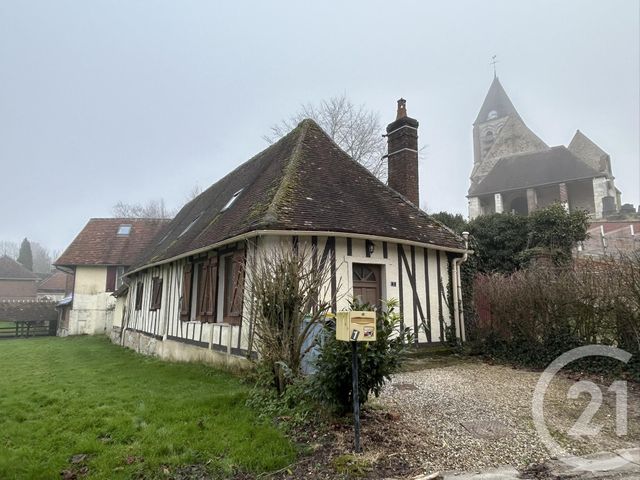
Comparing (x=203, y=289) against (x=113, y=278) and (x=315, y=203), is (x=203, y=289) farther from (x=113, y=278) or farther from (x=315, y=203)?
(x=113, y=278)

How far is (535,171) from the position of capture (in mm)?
32062

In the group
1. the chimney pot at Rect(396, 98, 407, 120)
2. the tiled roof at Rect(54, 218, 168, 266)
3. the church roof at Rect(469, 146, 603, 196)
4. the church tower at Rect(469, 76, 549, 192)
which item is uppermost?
the church tower at Rect(469, 76, 549, 192)

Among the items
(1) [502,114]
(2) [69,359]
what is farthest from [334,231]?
(1) [502,114]

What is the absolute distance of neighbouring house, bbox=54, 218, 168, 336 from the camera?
20.9 meters

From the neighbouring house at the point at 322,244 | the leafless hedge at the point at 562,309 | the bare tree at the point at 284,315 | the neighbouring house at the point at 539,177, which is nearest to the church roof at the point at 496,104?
the neighbouring house at the point at 539,177

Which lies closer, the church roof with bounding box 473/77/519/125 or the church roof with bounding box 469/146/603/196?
the church roof with bounding box 469/146/603/196

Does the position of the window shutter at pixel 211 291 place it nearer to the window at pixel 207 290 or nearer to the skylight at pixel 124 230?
the window at pixel 207 290

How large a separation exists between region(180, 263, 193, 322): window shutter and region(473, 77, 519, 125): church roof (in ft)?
162

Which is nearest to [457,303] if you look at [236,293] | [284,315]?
[236,293]

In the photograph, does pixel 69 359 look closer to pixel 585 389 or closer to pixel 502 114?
pixel 585 389

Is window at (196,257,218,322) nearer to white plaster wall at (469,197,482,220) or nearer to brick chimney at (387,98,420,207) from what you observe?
brick chimney at (387,98,420,207)

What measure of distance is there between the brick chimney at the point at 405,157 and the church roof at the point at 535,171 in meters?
24.8

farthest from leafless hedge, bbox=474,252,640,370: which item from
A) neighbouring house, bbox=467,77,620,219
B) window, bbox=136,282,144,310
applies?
neighbouring house, bbox=467,77,620,219

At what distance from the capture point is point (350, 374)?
12.4 ft
